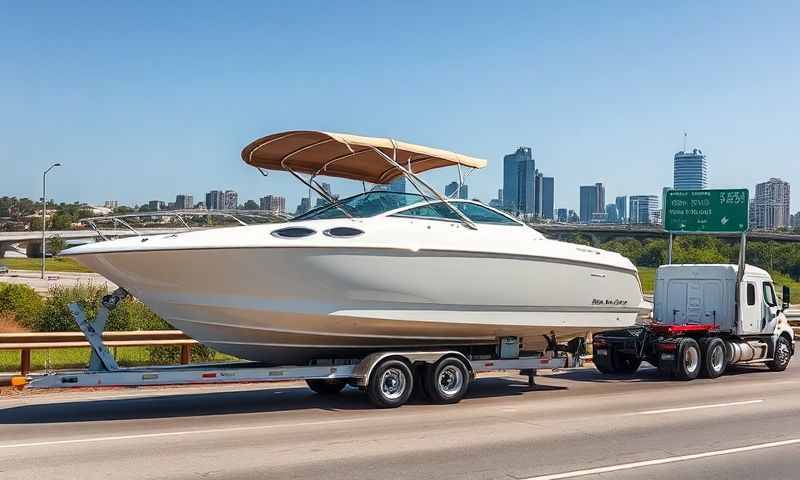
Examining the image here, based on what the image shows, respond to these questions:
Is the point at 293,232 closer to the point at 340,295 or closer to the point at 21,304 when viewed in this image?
the point at 340,295

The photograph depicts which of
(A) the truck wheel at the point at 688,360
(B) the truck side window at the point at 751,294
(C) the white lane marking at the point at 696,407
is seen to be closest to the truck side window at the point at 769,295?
(B) the truck side window at the point at 751,294

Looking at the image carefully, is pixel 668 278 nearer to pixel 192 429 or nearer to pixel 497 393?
pixel 497 393

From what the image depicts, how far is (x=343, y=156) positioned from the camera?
14.1 metres

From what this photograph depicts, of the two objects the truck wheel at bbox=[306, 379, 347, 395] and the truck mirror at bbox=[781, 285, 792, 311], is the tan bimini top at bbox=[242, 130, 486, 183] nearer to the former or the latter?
the truck wheel at bbox=[306, 379, 347, 395]

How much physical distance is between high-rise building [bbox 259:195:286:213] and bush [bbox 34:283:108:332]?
26.2 feet

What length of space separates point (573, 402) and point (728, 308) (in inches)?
266

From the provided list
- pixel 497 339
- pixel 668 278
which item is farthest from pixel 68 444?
pixel 668 278

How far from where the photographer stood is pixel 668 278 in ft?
63.4

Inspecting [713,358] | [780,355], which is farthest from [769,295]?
[713,358]

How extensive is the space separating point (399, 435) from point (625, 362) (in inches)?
368

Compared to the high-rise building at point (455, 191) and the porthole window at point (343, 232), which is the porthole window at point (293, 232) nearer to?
the porthole window at point (343, 232)

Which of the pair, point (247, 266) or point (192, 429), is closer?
point (192, 429)

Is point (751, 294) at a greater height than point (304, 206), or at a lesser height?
lesser

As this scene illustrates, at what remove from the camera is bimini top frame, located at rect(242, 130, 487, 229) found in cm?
1311
